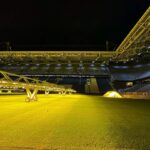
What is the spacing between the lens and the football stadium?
5.96 m

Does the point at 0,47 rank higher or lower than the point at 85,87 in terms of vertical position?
higher

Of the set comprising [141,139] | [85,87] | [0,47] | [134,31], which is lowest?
[141,139]

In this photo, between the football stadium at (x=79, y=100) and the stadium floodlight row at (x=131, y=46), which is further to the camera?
the stadium floodlight row at (x=131, y=46)

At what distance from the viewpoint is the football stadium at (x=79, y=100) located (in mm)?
5955

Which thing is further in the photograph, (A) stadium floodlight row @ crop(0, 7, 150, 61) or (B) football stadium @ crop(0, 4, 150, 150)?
(A) stadium floodlight row @ crop(0, 7, 150, 61)

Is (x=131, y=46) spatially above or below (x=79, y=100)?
above

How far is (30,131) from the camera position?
6.82 metres

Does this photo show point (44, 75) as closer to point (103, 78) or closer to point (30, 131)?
point (103, 78)

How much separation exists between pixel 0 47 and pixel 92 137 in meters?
66.3

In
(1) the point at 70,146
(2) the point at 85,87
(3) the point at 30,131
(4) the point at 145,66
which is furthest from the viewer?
(4) the point at 145,66

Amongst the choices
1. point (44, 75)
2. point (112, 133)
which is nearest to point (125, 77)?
point (44, 75)

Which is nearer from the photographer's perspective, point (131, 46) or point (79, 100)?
point (79, 100)

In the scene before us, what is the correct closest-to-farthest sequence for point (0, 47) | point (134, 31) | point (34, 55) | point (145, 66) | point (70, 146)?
point (70, 146) → point (134, 31) → point (34, 55) → point (0, 47) → point (145, 66)

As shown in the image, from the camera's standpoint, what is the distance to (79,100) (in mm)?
27328
